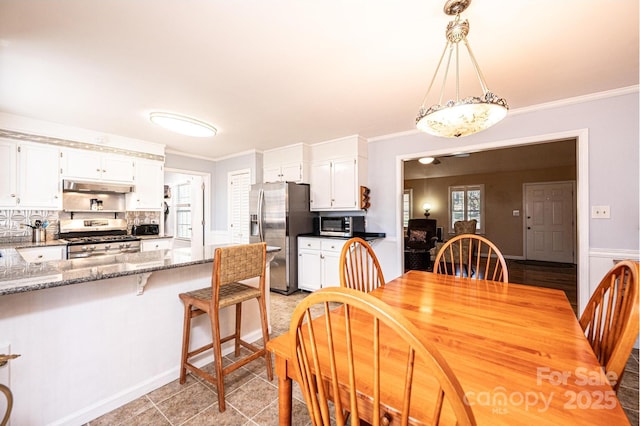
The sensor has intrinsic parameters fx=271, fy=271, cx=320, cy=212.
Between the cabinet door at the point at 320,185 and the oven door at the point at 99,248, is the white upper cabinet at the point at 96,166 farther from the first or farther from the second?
the cabinet door at the point at 320,185

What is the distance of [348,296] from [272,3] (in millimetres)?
1560

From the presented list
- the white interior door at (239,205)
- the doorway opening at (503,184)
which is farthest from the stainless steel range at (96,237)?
the doorway opening at (503,184)

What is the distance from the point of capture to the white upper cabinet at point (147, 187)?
3973 mm

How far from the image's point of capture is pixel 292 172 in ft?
14.1

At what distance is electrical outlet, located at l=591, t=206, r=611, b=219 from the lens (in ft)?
8.17

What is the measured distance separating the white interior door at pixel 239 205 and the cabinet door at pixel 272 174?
0.33m

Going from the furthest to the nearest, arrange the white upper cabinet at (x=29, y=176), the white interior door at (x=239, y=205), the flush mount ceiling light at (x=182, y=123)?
the white interior door at (x=239, y=205), the white upper cabinet at (x=29, y=176), the flush mount ceiling light at (x=182, y=123)

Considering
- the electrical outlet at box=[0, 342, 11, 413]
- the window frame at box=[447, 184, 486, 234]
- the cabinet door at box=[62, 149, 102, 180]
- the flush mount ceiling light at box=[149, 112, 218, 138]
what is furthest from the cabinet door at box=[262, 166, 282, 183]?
the window frame at box=[447, 184, 486, 234]

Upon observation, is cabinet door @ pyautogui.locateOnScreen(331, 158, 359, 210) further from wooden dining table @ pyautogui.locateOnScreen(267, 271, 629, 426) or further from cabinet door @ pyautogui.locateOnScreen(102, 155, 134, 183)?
cabinet door @ pyautogui.locateOnScreen(102, 155, 134, 183)

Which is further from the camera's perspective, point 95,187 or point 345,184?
point 345,184

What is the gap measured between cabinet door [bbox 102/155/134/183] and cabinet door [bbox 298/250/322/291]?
8.86 ft

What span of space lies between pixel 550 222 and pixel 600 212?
5.07 m

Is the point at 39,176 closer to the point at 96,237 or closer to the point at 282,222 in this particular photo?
the point at 96,237

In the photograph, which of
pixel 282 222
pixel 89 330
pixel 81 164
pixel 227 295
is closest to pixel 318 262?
pixel 282 222
